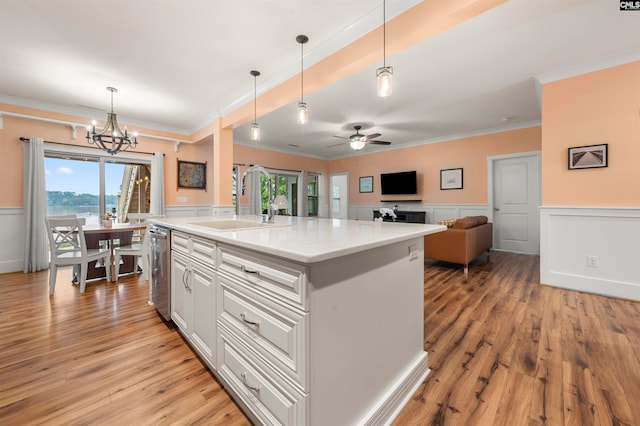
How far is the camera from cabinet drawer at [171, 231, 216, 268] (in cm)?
154

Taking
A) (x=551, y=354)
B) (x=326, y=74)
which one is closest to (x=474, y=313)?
(x=551, y=354)

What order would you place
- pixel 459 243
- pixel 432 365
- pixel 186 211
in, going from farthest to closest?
pixel 186 211
pixel 459 243
pixel 432 365

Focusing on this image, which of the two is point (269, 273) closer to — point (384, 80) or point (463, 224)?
point (384, 80)

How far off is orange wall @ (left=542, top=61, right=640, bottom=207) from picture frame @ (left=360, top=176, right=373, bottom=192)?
461 centimetres

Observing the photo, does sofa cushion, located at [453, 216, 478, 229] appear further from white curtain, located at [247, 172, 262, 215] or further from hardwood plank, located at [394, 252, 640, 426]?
white curtain, located at [247, 172, 262, 215]

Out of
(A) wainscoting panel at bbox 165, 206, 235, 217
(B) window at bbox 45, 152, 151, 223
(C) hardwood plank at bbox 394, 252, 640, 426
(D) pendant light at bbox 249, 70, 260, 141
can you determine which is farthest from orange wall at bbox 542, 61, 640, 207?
(B) window at bbox 45, 152, 151, 223

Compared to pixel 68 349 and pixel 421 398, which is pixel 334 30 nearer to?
pixel 421 398

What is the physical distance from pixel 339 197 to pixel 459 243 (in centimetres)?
578

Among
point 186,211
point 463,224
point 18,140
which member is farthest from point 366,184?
point 18,140

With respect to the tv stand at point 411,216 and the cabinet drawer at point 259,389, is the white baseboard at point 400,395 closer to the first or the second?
the cabinet drawer at point 259,389

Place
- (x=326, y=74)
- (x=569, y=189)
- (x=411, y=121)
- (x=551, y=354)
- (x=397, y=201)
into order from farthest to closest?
1. (x=397, y=201)
2. (x=411, y=121)
3. (x=569, y=189)
4. (x=326, y=74)
5. (x=551, y=354)

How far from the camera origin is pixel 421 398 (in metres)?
1.42

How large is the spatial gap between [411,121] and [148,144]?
5.24m

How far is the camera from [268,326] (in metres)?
1.10
